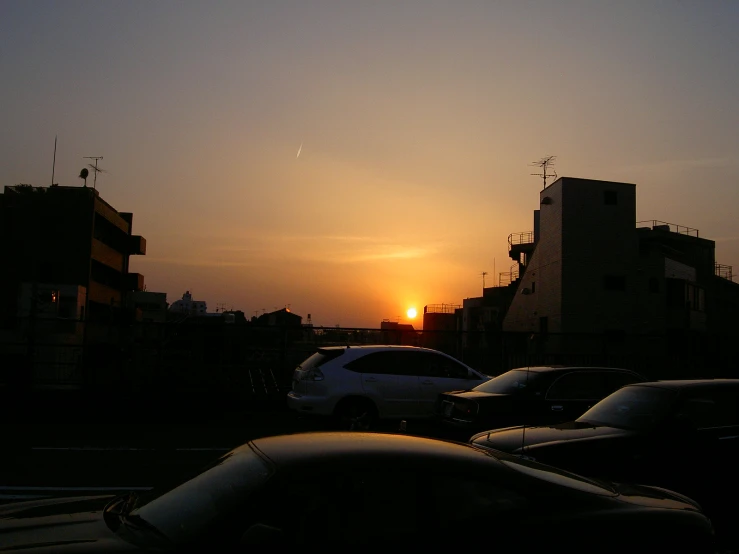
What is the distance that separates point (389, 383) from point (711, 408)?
6514mm

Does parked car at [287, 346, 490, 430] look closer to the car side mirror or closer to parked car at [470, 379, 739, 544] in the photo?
parked car at [470, 379, 739, 544]

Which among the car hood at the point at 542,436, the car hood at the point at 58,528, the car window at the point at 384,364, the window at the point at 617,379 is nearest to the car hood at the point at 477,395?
the window at the point at 617,379

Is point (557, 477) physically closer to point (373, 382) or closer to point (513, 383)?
point (513, 383)

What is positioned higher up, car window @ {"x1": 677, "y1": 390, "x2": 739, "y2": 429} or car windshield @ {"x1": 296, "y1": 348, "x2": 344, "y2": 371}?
car windshield @ {"x1": 296, "y1": 348, "x2": 344, "y2": 371}

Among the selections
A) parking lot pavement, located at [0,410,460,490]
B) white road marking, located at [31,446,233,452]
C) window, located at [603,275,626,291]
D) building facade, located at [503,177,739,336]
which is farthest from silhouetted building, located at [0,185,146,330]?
white road marking, located at [31,446,233,452]

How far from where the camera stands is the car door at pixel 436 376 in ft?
44.1

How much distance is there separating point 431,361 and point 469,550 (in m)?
10.4

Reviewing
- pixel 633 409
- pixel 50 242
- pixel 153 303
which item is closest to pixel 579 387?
pixel 633 409

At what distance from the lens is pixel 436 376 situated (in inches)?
537

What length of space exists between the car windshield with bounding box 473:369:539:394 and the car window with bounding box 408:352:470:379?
3072 millimetres

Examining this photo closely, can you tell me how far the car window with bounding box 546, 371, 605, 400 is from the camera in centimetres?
1013

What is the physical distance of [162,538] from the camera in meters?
3.38

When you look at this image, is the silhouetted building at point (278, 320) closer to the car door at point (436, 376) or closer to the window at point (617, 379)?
the car door at point (436, 376)

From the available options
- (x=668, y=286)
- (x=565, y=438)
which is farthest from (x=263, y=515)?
(x=668, y=286)
